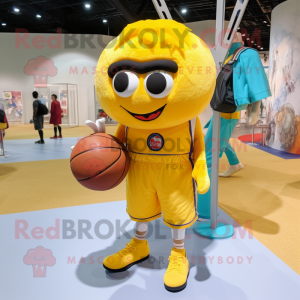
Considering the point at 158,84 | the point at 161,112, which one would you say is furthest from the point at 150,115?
the point at 158,84

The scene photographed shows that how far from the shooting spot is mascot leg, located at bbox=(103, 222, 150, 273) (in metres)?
1.74

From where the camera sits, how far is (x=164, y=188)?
1596mm

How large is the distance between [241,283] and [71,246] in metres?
1.20

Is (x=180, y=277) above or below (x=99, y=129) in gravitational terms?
below

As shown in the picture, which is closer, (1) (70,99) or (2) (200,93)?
(2) (200,93)

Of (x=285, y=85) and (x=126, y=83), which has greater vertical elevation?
(x=285, y=85)

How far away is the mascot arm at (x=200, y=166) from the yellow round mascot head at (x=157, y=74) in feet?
0.93

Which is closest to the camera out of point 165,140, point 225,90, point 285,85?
point 165,140

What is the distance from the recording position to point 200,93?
1.40 metres

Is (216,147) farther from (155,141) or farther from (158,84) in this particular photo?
(158,84)

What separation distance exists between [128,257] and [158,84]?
113cm

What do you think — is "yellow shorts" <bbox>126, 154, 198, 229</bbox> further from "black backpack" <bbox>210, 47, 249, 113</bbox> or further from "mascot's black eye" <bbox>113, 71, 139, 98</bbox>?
"black backpack" <bbox>210, 47, 249, 113</bbox>

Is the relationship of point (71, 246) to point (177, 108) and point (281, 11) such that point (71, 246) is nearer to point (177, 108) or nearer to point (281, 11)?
point (177, 108)

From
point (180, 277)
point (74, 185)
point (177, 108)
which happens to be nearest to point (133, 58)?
point (177, 108)
